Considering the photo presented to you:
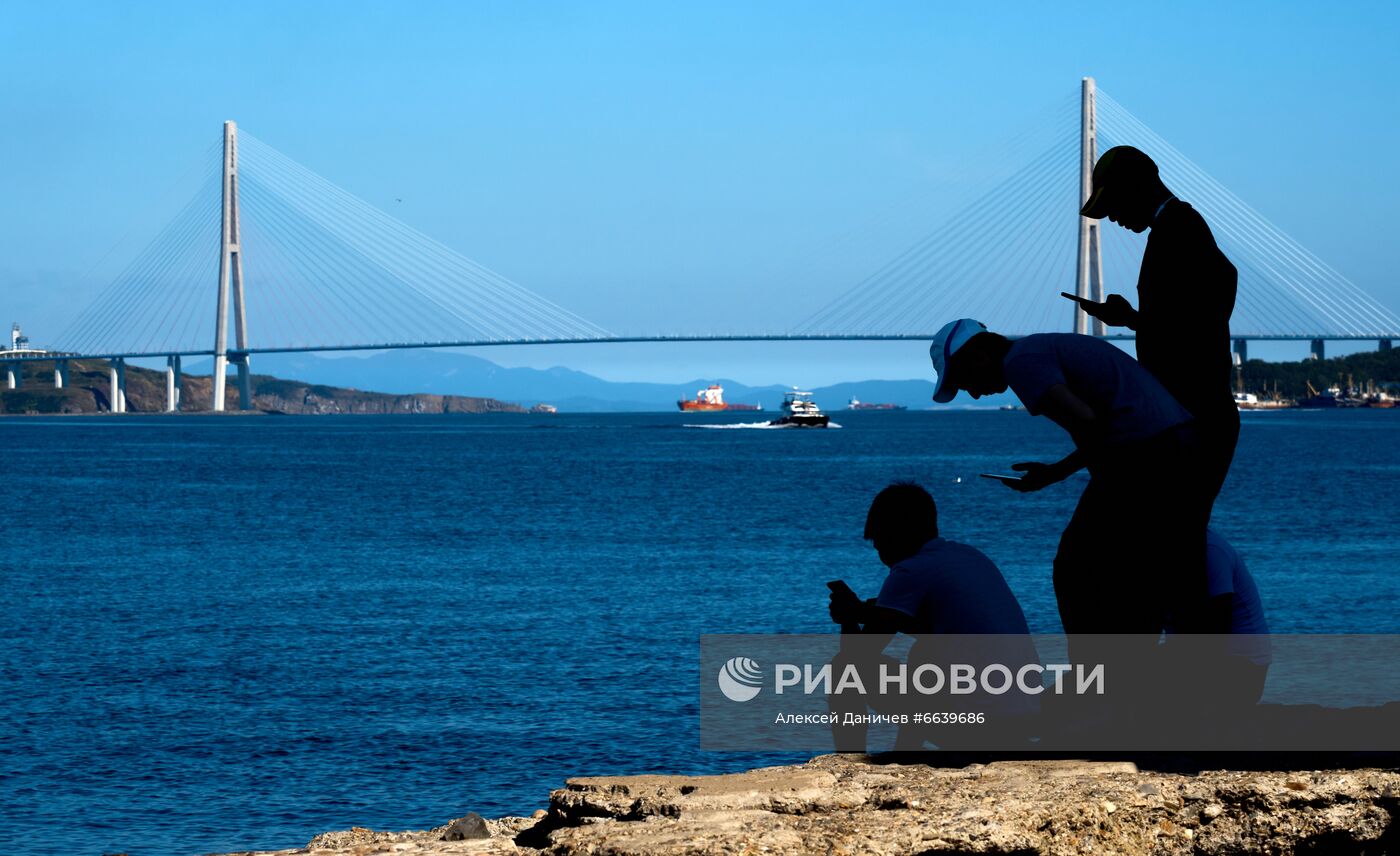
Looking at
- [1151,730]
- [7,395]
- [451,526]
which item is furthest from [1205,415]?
[7,395]

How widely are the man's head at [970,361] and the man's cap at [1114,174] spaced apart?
0.53 metres

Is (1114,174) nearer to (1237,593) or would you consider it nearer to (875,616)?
(1237,593)

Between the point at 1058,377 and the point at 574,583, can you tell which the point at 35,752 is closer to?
the point at 1058,377

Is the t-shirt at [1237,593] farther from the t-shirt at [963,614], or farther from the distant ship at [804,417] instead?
the distant ship at [804,417]

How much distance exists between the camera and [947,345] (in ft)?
13.4

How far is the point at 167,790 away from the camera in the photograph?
32.0ft

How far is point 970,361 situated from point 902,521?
2.29ft

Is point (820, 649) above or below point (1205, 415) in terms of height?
below

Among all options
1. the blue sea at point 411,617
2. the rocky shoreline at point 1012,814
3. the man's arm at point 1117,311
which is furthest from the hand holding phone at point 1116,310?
the blue sea at point 411,617

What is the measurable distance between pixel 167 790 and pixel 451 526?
22389mm

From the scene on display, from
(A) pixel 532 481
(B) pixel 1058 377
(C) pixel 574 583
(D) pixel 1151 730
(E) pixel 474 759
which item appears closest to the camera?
(B) pixel 1058 377

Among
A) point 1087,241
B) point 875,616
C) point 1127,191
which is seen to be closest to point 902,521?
point 875,616

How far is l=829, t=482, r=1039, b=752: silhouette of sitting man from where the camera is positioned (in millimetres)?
4469

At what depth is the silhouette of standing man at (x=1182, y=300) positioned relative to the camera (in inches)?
166
